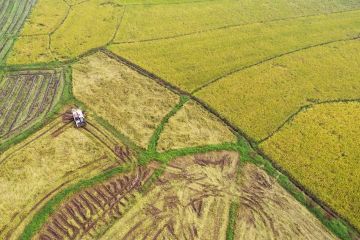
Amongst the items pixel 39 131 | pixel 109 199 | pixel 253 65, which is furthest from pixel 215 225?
pixel 253 65

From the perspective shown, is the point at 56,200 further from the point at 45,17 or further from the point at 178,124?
the point at 45,17

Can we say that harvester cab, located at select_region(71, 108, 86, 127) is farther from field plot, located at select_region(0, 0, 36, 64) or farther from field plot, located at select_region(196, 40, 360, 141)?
field plot, located at select_region(0, 0, 36, 64)

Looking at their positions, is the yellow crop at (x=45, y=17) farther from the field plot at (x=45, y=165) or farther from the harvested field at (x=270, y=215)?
the harvested field at (x=270, y=215)

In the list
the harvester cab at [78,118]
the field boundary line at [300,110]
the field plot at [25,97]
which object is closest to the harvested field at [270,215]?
the field boundary line at [300,110]

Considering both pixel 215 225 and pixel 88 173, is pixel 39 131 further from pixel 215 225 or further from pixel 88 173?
pixel 215 225

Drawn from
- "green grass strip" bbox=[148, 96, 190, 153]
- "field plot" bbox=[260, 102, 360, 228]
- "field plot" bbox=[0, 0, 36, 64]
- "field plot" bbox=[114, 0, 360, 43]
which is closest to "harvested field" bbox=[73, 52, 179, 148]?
"green grass strip" bbox=[148, 96, 190, 153]

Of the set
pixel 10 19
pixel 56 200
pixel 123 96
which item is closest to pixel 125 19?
pixel 10 19

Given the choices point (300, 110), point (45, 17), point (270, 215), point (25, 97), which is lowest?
point (270, 215)
